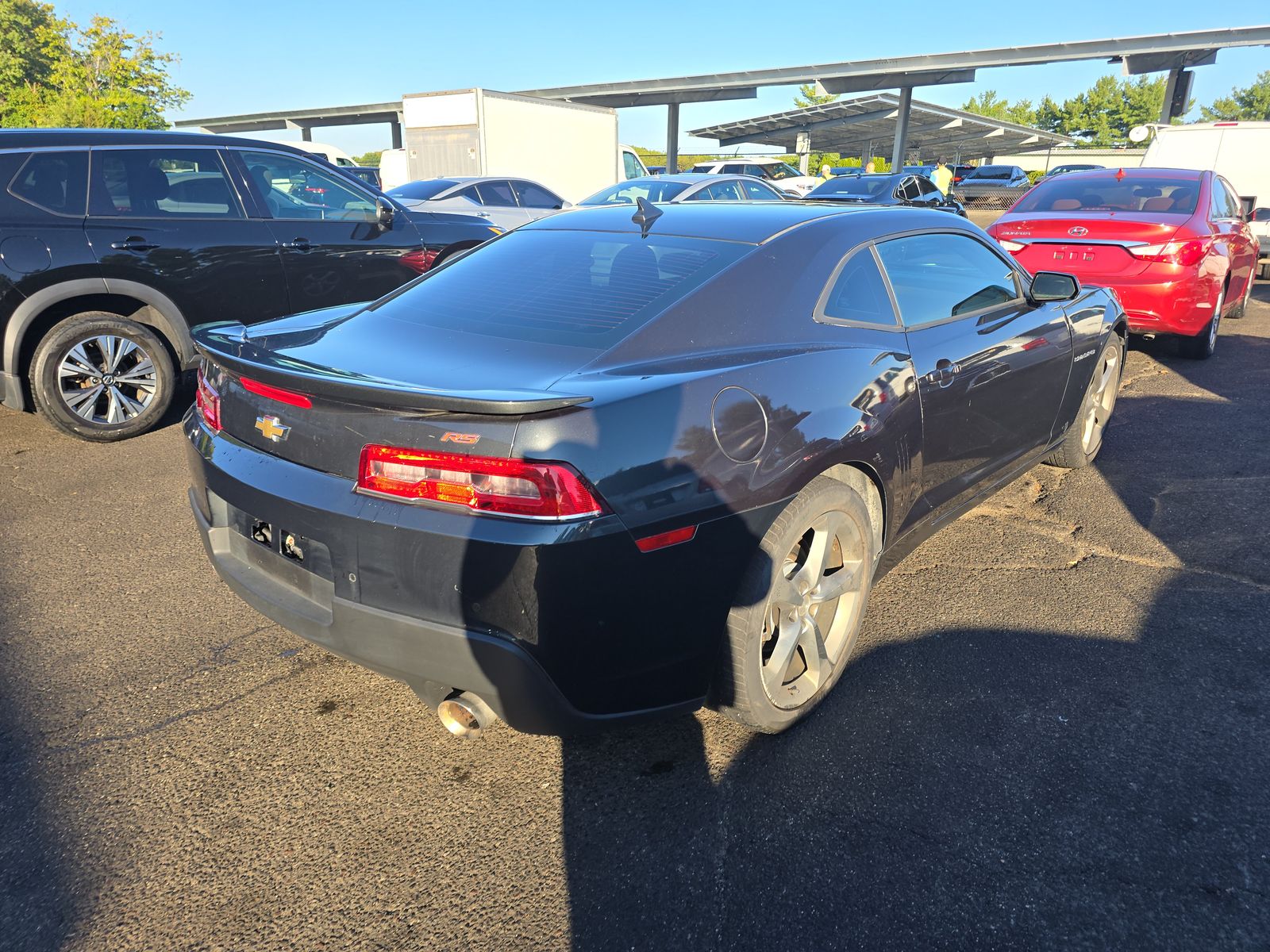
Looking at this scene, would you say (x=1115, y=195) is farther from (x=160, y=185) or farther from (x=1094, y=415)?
(x=160, y=185)

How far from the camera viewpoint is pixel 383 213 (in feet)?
21.9

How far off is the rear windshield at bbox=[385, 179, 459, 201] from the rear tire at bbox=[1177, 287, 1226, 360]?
27.7ft

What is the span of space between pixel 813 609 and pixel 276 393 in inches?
64.4

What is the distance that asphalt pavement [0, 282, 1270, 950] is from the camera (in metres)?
2.00

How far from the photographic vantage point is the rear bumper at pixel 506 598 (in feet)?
6.61

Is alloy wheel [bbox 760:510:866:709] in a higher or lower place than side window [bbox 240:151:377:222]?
lower

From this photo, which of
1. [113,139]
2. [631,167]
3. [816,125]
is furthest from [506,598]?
[816,125]

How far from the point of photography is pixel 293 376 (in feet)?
7.45

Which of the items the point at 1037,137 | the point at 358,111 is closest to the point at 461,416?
the point at 358,111

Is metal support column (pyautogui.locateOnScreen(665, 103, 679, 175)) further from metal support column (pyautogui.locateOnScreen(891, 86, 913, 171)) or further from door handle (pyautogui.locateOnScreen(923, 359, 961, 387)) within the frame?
door handle (pyautogui.locateOnScreen(923, 359, 961, 387))

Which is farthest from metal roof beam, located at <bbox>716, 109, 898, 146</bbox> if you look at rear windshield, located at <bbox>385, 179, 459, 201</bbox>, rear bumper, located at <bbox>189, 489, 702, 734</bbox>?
rear bumper, located at <bbox>189, 489, 702, 734</bbox>

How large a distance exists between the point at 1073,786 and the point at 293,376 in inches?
91.5

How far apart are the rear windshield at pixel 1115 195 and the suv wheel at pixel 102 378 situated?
279 inches

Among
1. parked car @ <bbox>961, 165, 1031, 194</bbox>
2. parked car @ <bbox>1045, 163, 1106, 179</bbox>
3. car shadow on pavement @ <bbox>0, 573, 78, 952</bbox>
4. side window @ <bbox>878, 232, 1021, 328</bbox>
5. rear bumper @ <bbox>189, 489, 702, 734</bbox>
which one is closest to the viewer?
car shadow on pavement @ <bbox>0, 573, 78, 952</bbox>
